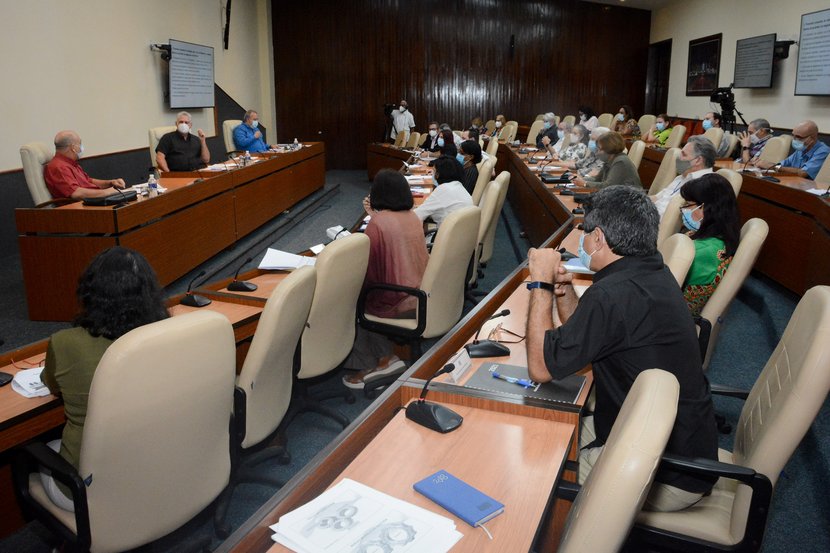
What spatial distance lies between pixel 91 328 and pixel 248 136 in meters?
7.08

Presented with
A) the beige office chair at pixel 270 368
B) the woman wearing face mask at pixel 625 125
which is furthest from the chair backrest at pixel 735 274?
the woman wearing face mask at pixel 625 125

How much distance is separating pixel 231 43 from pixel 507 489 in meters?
11.1

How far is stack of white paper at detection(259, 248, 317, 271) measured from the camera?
313 cm

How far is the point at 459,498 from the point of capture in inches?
48.6

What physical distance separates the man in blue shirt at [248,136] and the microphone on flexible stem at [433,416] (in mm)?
7333

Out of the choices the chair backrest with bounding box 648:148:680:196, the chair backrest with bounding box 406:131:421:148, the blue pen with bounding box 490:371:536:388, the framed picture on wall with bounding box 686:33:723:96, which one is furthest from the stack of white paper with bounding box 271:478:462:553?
the framed picture on wall with bounding box 686:33:723:96

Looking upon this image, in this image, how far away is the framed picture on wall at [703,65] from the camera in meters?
10.8

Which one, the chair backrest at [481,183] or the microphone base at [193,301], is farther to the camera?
the chair backrest at [481,183]

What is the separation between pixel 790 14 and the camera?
8.54m

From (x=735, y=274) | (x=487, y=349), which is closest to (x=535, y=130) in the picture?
(x=735, y=274)

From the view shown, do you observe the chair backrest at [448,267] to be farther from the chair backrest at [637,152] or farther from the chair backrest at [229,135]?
the chair backrest at [229,135]

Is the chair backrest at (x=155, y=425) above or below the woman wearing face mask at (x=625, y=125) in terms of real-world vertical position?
below

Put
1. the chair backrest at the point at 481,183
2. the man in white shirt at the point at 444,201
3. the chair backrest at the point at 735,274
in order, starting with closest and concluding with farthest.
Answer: the chair backrest at the point at 735,274 → the man in white shirt at the point at 444,201 → the chair backrest at the point at 481,183

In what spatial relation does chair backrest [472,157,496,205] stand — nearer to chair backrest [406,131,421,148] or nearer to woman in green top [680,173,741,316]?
woman in green top [680,173,741,316]
